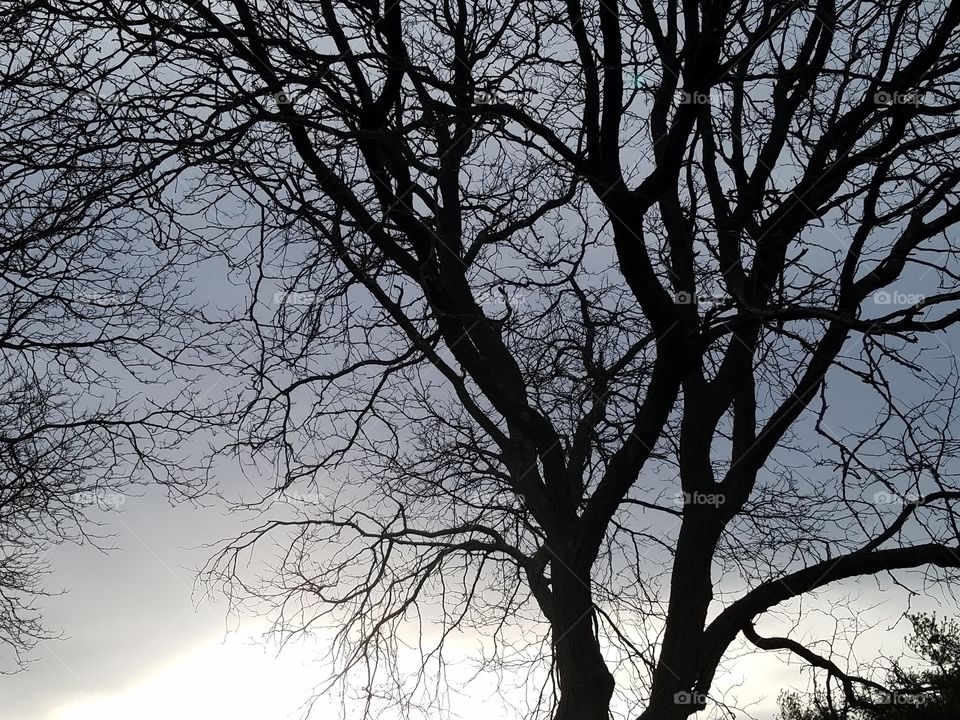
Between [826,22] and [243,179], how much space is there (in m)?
4.55

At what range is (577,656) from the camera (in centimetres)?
611

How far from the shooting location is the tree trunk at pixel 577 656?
20.0 feet

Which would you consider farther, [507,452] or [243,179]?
[507,452]

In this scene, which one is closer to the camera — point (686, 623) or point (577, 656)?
point (577, 656)

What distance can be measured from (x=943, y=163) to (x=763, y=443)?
8.02 feet

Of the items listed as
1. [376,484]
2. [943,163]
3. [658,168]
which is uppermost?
[943,163]

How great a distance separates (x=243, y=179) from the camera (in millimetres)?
5648

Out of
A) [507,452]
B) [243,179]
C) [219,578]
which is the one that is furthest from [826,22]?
[219,578]

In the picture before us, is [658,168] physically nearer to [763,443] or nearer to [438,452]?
[763,443]

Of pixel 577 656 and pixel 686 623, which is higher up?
pixel 686 623

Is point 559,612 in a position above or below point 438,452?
below

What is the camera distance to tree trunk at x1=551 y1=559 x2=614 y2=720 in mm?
6105

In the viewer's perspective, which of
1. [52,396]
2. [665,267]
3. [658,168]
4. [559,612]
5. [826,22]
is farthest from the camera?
[52,396]

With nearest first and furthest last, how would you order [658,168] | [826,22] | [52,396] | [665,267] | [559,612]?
[658,168] → [559,612] → [826,22] → [665,267] → [52,396]
